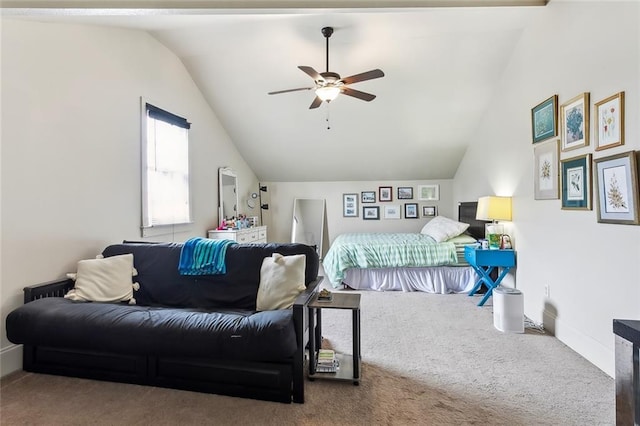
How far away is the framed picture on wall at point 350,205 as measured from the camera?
684cm

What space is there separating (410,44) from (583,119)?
2.05 meters

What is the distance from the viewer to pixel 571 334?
268cm

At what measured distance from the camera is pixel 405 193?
6.72 m

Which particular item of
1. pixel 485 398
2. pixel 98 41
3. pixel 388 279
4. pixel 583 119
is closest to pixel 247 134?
pixel 98 41

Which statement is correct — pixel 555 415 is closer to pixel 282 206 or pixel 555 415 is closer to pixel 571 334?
pixel 571 334

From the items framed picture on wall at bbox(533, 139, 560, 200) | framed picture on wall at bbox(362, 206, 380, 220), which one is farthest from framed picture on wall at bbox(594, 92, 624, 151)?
framed picture on wall at bbox(362, 206, 380, 220)

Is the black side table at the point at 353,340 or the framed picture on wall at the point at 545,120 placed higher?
the framed picture on wall at the point at 545,120

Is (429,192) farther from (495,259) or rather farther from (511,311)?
(511,311)

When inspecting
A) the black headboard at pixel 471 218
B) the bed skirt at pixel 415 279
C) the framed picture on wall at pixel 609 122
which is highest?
the framed picture on wall at pixel 609 122

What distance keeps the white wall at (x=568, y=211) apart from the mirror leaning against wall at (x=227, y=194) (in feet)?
13.0

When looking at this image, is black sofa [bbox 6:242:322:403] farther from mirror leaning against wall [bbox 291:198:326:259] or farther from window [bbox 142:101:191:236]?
mirror leaning against wall [bbox 291:198:326:259]

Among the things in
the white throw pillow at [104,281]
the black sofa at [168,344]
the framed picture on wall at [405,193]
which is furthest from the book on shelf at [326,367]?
the framed picture on wall at [405,193]

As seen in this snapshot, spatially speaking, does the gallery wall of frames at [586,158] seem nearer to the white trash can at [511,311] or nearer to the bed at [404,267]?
the white trash can at [511,311]

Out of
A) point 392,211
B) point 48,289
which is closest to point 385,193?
point 392,211
